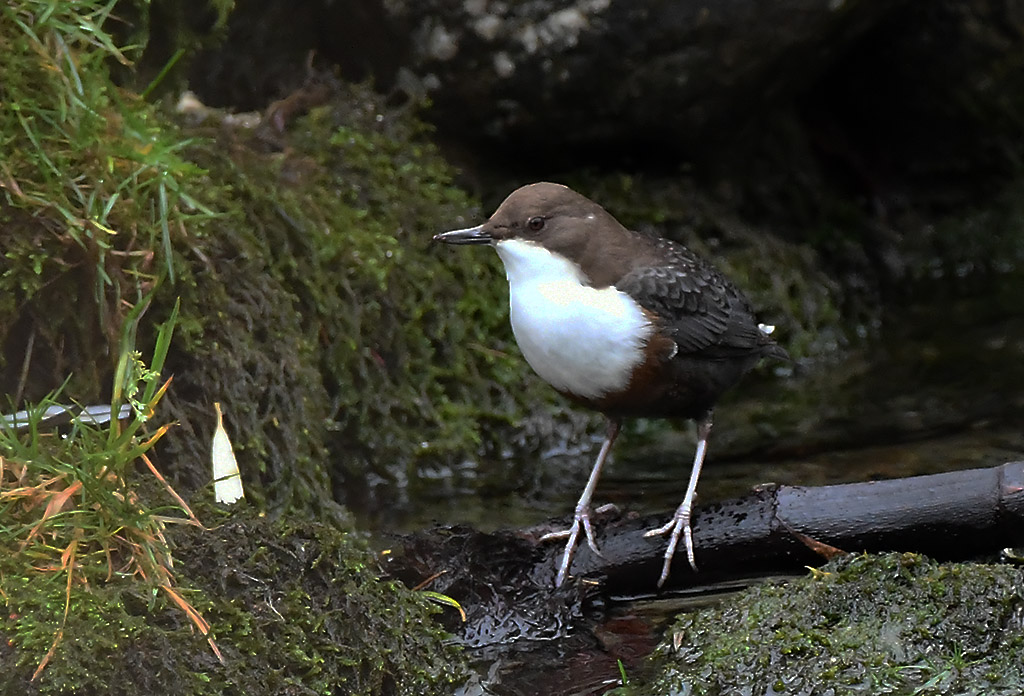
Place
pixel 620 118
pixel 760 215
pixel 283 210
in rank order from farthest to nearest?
pixel 760 215 → pixel 620 118 → pixel 283 210

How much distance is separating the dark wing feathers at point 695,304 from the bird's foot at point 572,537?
627 mm

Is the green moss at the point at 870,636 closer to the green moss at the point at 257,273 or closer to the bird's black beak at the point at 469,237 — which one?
the bird's black beak at the point at 469,237

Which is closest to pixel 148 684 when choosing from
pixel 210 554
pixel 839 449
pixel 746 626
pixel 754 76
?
pixel 210 554

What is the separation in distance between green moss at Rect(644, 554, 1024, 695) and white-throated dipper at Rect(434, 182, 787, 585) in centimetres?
45

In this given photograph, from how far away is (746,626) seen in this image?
278 cm

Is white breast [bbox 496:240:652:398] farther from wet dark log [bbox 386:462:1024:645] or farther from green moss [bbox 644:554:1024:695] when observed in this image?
green moss [bbox 644:554:1024:695]

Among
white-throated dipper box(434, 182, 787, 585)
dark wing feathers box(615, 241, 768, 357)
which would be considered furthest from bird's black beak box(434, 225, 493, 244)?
dark wing feathers box(615, 241, 768, 357)

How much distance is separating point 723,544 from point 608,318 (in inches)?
28.9

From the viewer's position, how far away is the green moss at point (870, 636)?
2496mm

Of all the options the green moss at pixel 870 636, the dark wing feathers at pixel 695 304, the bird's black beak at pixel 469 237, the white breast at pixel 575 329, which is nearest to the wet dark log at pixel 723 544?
the green moss at pixel 870 636

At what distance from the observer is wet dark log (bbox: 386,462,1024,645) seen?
2.84 metres

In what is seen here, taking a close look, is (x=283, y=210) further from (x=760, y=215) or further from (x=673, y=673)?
(x=760, y=215)

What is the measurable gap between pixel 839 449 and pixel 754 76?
1946mm

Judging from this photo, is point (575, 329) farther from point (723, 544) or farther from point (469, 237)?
point (723, 544)
